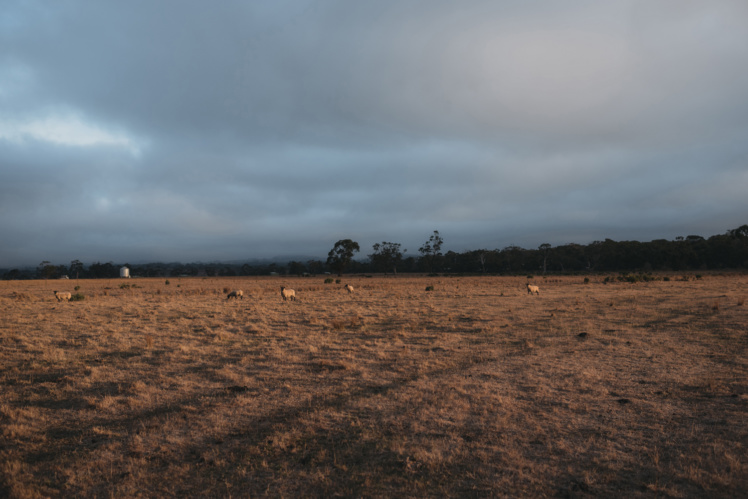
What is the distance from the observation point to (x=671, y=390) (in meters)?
7.55

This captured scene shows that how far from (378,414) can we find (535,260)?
113 m

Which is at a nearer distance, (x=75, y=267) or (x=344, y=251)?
(x=344, y=251)

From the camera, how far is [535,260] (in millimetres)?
110250

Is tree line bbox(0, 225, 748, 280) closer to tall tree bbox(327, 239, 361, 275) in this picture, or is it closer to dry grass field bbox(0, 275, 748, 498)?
tall tree bbox(327, 239, 361, 275)

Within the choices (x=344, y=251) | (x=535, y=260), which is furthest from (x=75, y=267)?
(x=535, y=260)

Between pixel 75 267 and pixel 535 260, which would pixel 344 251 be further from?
pixel 75 267

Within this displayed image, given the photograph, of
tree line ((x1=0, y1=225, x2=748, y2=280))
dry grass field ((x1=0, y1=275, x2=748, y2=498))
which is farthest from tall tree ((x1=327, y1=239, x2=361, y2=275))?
dry grass field ((x1=0, y1=275, x2=748, y2=498))

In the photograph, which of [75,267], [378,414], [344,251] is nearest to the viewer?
[378,414]

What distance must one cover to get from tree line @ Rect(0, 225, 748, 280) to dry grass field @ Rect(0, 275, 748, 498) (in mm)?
70094

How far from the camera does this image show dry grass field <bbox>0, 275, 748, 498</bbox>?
4590 mm

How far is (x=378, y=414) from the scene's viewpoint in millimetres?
6590

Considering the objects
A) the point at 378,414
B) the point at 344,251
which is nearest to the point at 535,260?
the point at 344,251

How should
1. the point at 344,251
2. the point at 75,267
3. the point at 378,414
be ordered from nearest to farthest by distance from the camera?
the point at 378,414
the point at 344,251
the point at 75,267

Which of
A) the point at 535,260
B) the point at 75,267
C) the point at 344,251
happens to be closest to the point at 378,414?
the point at 344,251
